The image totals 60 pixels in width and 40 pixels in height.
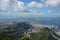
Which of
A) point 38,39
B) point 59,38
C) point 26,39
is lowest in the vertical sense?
point 59,38

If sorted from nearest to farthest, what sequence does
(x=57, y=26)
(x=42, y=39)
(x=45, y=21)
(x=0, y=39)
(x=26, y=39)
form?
(x=26, y=39)
(x=0, y=39)
(x=42, y=39)
(x=57, y=26)
(x=45, y=21)

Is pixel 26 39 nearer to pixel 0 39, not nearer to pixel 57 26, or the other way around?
pixel 0 39

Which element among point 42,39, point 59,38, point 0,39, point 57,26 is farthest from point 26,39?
point 57,26

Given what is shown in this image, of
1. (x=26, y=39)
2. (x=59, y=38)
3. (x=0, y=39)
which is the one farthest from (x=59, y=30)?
(x=26, y=39)

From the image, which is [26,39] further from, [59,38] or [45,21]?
[45,21]

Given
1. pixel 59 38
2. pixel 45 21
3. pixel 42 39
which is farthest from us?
pixel 45 21

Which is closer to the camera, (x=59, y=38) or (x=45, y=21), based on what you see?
(x=59, y=38)

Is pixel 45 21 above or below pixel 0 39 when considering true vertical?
below

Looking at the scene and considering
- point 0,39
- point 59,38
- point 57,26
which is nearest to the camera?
point 0,39

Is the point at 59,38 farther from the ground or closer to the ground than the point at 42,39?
closer to the ground
